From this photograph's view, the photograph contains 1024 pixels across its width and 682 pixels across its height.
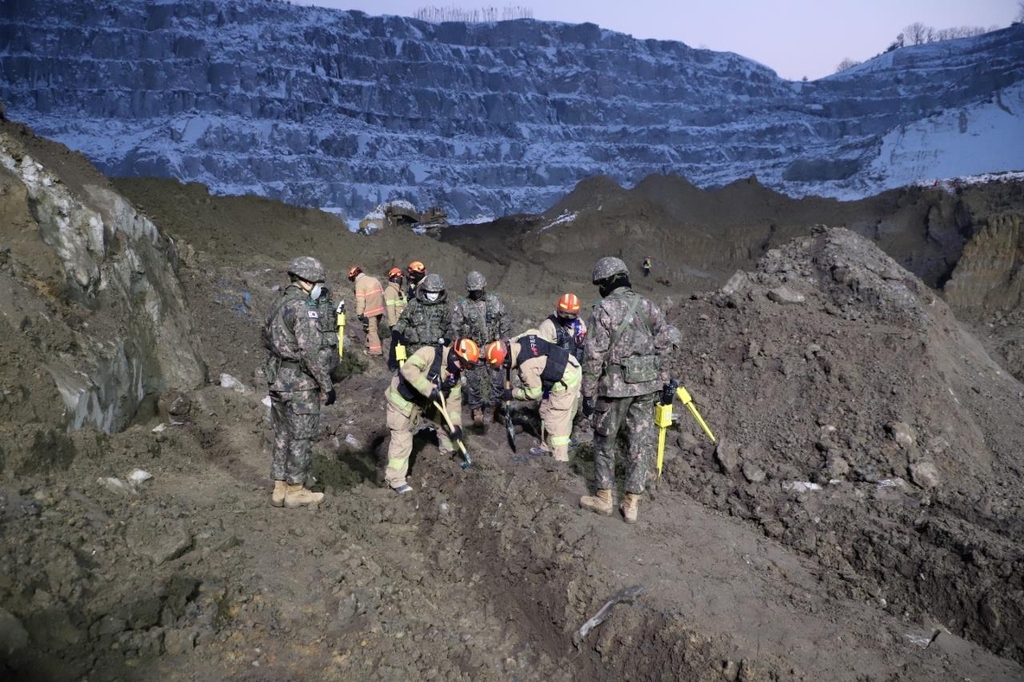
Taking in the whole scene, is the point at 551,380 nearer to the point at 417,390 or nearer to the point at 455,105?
the point at 417,390

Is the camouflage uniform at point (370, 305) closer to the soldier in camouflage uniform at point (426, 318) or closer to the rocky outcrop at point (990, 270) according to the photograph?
the soldier in camouflage uniform at point (426, 318)

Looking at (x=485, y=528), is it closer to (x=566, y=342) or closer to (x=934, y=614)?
(x=566, y=342)

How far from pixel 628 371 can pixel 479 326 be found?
363 centimetres

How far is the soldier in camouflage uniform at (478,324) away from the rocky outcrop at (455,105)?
25092mm

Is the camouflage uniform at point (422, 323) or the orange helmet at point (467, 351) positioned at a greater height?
the orange helmet at point (467, 351)

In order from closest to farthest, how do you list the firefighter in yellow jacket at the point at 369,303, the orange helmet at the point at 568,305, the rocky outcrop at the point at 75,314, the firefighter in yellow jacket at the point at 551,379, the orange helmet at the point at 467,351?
the rocky outcrop at the point at 75,314
the orange helmet at the point at 467,351
the firefighter in yellow jacket at the point at 551,379
the orange helmet at the point at 568,305
the firefighter in yellow jacket at the point at 369,303

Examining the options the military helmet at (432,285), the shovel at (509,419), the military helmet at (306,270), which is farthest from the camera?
the military helmet at (432,285)

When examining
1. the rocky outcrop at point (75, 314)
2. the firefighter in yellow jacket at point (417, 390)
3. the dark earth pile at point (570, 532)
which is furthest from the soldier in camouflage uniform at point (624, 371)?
the rocky outcrop at point (75, 314)

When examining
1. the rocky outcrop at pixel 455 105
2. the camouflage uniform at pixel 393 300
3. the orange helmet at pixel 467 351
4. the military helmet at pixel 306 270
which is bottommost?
the camouflage uniform at pixel 393 300

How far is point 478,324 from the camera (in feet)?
29.0

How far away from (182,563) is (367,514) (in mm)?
1911

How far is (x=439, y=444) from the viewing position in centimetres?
753

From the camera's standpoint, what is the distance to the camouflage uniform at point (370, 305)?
11.9m

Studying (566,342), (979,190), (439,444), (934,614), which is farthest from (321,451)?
(979,190)
